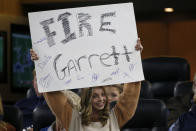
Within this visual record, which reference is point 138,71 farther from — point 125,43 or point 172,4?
point 172,4

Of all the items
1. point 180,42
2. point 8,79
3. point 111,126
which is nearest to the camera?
point 111,126

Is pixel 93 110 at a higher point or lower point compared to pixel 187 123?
higher

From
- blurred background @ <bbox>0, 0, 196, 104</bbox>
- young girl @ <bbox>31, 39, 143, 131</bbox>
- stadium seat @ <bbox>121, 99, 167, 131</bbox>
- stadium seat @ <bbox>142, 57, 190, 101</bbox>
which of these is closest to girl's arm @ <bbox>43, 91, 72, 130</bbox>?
young girl @ <bbox>31, 39, 143, 131</bbox>

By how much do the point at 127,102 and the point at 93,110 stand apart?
7.7 inches

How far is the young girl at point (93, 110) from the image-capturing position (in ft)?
10.2

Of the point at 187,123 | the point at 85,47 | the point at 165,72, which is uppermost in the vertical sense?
the point at 85,47

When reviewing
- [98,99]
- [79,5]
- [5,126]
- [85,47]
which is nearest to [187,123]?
[98,99]

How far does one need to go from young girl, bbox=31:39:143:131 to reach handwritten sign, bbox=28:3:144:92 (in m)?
0.06

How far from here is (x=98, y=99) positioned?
314 centimetres

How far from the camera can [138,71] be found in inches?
124

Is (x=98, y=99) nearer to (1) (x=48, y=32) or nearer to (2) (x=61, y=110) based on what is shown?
(2) (x=61, y=110)

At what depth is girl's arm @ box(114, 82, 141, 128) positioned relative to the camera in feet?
10.4

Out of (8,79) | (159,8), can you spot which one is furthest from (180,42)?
(8,79)

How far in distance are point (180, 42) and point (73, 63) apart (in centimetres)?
768
